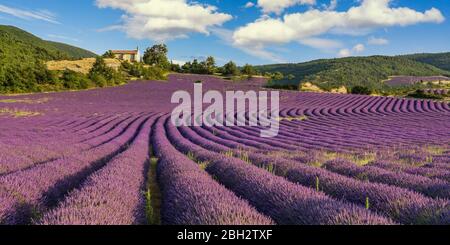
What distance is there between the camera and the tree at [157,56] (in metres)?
97.9

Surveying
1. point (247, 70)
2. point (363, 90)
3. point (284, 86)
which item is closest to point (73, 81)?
point (284, 86)

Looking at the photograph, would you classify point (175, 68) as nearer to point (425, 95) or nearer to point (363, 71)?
point (363, 71)

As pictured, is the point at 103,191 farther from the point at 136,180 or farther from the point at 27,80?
the point at 27,80

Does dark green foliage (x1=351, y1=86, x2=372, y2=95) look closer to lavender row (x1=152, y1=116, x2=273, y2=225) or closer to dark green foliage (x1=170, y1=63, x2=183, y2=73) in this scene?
dark green foliage (x1=170, y1=63, x2=183, y2=73)

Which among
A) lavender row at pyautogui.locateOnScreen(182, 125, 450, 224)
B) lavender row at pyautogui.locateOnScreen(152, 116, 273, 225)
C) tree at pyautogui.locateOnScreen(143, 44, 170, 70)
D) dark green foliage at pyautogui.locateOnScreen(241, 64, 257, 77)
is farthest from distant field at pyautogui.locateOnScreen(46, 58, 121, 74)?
lavender row at pyautogui.locateOnScreen(152, 116, 273, 225)

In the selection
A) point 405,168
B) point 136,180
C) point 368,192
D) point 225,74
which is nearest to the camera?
point 368,192

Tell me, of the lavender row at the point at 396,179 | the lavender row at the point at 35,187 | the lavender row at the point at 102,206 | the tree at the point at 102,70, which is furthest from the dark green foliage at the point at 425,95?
the lavender row at the point at 102,206

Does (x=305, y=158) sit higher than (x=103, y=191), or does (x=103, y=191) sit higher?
(x=103, y=191)

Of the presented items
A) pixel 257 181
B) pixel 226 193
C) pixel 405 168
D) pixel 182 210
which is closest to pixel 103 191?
pixel 182 210

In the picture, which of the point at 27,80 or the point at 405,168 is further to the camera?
the point at 27,80

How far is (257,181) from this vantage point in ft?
16.9

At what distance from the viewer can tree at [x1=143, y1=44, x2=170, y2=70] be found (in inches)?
3853

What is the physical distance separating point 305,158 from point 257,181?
4.25 m

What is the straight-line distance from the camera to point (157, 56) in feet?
330
